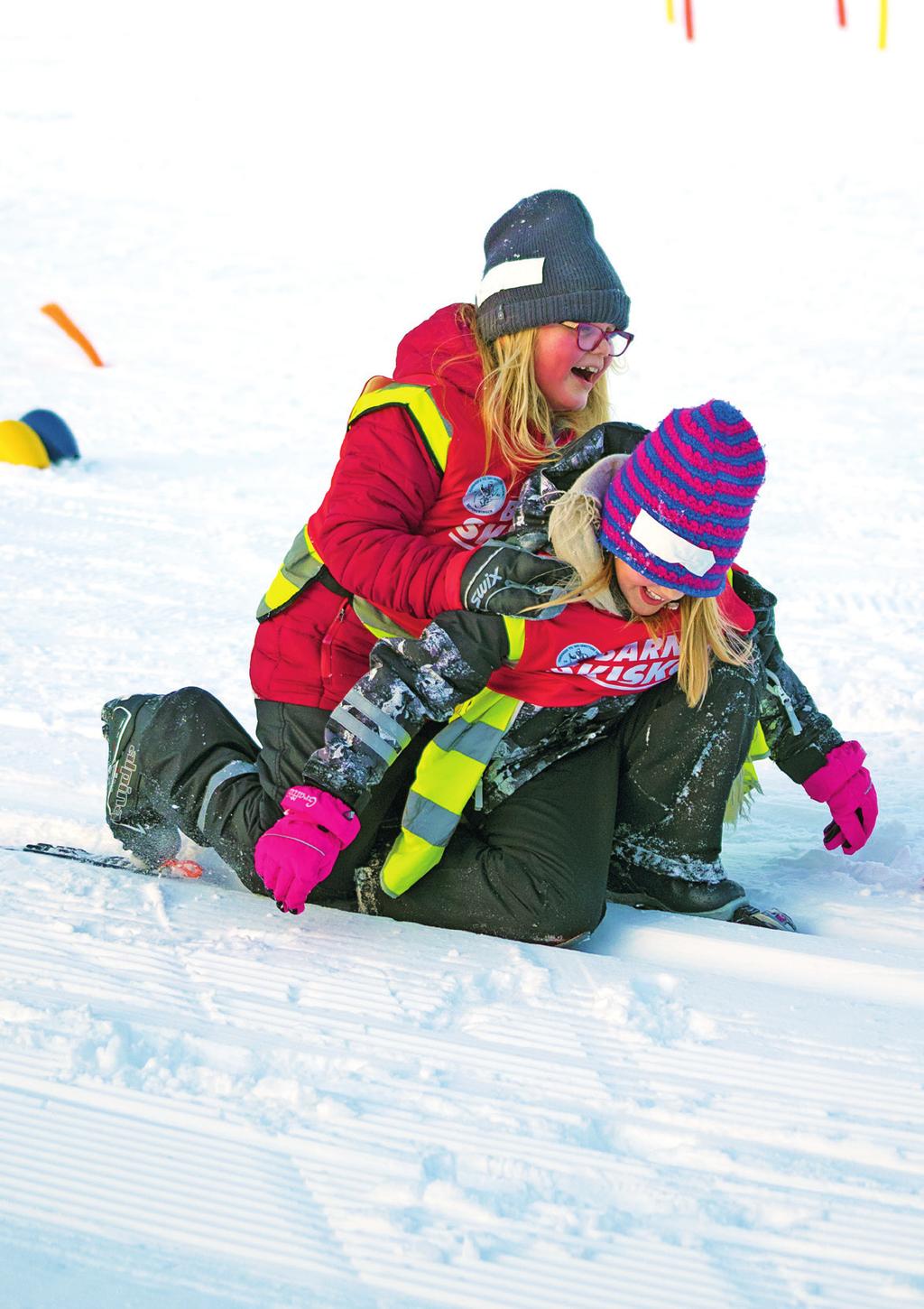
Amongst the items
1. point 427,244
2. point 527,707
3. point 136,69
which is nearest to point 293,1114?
point 527,707

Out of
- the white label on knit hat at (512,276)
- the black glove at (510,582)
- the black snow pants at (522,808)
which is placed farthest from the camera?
the white label on knit hat at (512,276)

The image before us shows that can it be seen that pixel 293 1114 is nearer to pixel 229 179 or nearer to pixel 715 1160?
pixel 715 1160

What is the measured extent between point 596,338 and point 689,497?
0.47 m

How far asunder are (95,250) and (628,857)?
7.78 meters

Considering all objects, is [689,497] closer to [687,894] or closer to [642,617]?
[642,617]

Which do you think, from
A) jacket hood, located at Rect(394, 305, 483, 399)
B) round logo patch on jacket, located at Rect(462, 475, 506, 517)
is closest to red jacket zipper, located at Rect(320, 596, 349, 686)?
round logo patch on jacket, located at Rect(462, 475, 506, 517)

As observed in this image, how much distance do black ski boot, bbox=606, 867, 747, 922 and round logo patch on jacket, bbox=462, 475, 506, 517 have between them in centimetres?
68

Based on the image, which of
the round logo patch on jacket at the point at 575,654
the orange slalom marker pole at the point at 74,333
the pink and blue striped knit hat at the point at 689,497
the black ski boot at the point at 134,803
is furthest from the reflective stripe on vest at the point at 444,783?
the orange slalom marker pole at the point at 74,333

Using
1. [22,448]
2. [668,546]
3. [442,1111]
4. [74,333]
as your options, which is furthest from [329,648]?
[74,333]

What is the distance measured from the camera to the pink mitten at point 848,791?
2.49m

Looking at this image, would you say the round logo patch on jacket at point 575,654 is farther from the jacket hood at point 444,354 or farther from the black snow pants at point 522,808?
the jacket hood at point 444,354

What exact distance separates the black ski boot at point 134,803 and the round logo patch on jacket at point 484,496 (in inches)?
27.4

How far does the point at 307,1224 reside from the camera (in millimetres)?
1431

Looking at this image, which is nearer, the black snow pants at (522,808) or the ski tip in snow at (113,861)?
the black snow pants at (522,808)
